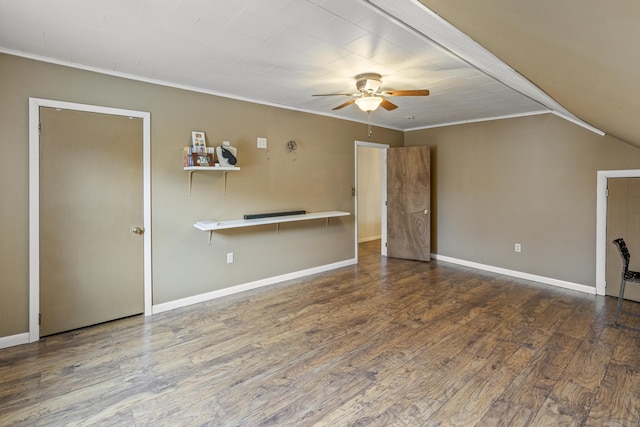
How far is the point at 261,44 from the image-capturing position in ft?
8.00

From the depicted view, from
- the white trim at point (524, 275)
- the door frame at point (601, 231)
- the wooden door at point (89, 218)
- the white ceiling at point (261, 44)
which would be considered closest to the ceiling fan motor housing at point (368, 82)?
the white ceiling at point (261, 44)

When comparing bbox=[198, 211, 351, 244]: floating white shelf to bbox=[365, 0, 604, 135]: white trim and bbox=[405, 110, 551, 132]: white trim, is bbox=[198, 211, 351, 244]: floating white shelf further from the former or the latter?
bbox=[365, 0, 604, 135]: white trim

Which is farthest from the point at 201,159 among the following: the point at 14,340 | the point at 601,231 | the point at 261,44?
the point at 601,231

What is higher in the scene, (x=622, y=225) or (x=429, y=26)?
(x=429, y=26)

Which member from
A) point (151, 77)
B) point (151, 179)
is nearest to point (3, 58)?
point (151, 77)

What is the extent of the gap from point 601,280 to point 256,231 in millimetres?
4416

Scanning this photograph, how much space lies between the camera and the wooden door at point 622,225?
12.0ft

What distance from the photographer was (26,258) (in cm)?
272

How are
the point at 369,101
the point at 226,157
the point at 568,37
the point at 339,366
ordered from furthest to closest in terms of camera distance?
the point at 226,157 < the point at 369,101 < the point at 339,366 < the point at 568,37

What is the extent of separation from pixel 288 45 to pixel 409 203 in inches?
155

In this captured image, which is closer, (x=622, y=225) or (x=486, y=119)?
(x=622, y=225)

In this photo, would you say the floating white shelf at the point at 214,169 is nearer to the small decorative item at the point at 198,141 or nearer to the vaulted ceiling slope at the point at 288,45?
the small decorative item at the point at 198,141

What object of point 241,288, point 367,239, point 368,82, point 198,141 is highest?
point 368,82

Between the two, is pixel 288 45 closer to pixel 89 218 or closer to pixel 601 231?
pixel 89 218
